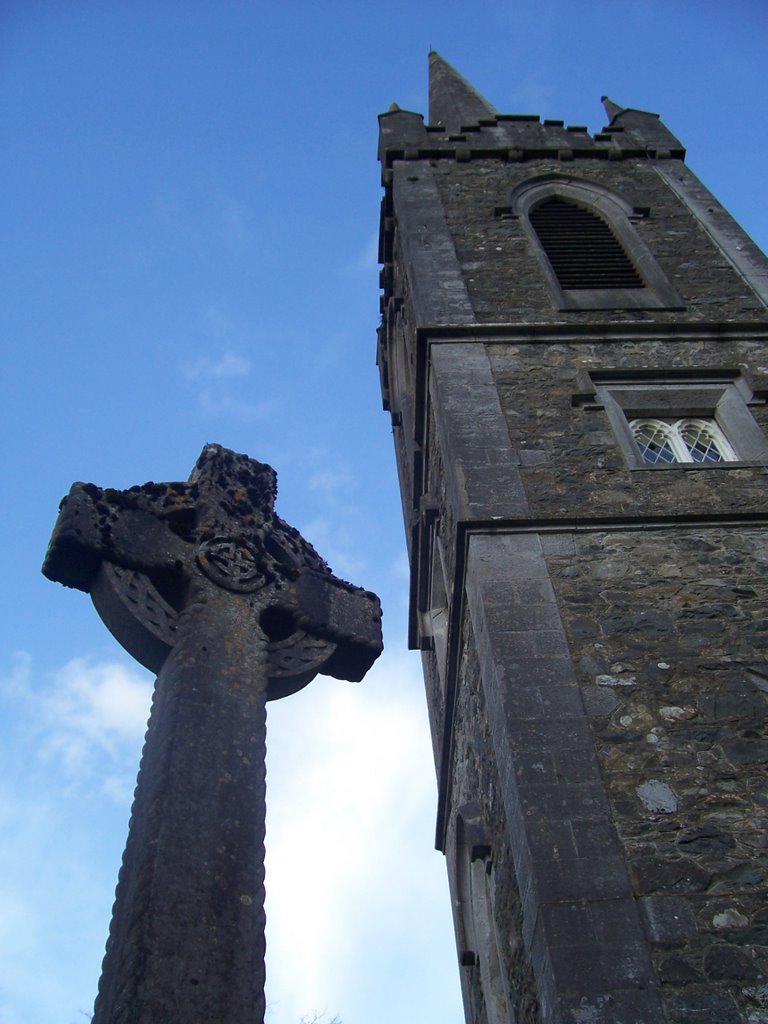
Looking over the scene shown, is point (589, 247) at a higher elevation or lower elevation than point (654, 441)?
higher

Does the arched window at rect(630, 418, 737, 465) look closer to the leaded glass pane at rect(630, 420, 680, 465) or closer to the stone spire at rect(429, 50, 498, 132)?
the leaded glass pane at rect(630, 420, 680, 465)

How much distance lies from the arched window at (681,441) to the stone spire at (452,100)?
380 inches

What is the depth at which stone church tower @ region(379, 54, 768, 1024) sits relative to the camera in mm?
5723

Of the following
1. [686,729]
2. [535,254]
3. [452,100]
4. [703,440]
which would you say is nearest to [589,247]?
[535,254]

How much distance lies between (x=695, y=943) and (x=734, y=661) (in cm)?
223

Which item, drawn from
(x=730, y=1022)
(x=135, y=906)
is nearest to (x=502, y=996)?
(x=730, y=1022)

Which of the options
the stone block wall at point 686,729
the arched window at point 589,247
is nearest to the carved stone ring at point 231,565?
the stone block wall at point 686,729

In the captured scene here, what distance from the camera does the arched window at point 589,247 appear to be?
12125mm

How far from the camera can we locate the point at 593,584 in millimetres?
7883

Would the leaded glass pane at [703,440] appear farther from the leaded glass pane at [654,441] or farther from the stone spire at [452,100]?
the stone spire at [452,100]

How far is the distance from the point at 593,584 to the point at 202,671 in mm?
4335

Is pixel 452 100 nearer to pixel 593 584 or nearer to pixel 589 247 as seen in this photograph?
pixel 589 247

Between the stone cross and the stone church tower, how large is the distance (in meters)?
2.09

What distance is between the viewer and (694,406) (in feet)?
33.6
